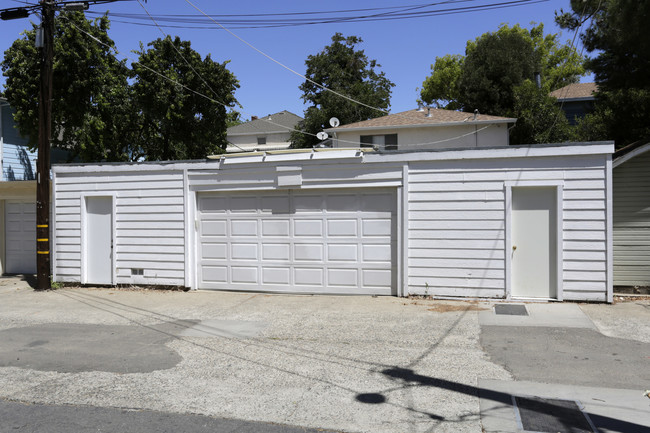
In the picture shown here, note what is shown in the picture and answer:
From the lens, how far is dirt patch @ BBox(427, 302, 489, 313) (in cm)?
956

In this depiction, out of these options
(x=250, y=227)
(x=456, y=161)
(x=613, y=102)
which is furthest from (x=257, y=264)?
(x=613, y=102)

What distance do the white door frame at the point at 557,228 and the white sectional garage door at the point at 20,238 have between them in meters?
12.8

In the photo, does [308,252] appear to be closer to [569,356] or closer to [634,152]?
[569,356]

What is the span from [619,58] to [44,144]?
16552 mm

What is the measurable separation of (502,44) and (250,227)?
2718cm

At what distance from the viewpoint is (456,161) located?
10484 mm

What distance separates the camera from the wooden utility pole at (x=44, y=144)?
12078 millimetres

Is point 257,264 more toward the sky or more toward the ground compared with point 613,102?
more toward the ground

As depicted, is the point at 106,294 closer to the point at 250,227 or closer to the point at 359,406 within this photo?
the point at 250,227

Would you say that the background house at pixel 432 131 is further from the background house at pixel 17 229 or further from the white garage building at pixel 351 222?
the background house at pixel 17 229

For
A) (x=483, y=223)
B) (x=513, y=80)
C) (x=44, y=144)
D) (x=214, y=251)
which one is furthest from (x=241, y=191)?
(x=513, y=80)

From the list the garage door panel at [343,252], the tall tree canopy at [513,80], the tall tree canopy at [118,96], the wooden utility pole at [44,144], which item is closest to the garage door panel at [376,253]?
the garage door panel at [343,252]

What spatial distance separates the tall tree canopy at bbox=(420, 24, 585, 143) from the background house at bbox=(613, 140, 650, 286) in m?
14.2

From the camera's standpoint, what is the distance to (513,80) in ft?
105
